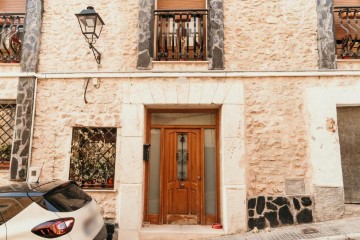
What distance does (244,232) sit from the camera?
514 cm

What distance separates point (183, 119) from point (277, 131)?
6.47 ft

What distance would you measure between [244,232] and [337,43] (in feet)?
14.7

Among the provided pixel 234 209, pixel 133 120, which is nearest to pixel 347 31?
pixel 234 209

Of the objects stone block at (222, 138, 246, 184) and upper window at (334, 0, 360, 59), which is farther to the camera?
upper window at (334, 0, 360, 59)

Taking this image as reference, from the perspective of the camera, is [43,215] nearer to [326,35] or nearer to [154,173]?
[154,173]

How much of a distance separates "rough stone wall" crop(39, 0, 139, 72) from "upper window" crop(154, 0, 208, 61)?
524 millimetres

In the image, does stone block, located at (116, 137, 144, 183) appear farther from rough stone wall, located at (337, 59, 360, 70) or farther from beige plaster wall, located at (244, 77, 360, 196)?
rough stone wall, located at (337, 59, 360, 70)

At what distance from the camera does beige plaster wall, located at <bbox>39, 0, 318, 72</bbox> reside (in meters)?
5.72

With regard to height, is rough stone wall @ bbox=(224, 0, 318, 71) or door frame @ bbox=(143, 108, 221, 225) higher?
rough stone wall @ bbox=(224, 0, 318, 71)

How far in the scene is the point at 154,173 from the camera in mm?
5879

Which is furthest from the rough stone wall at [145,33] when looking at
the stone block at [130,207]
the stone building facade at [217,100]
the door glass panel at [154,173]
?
the stone block at [130,207]

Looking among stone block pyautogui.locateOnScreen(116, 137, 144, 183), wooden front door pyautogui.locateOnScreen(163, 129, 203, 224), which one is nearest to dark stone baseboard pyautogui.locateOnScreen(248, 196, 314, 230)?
wooden front door pyautogui.locateOnScreen(163, 129, 203, 224)

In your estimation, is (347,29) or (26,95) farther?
(347,29)

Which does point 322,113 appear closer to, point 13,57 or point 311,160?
point 311,160
